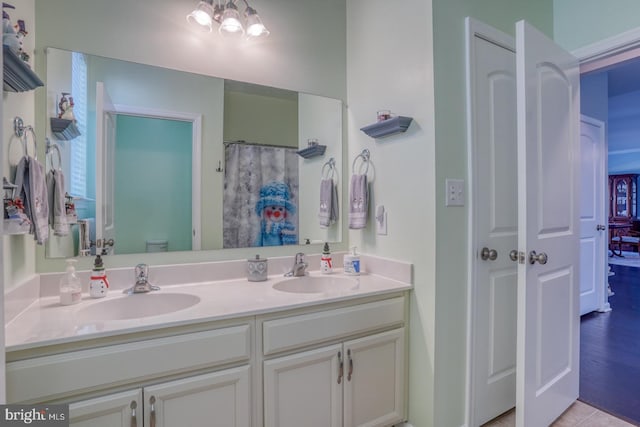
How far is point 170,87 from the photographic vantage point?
1.69 metres

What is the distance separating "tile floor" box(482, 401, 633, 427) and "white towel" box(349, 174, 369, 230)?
126 cm

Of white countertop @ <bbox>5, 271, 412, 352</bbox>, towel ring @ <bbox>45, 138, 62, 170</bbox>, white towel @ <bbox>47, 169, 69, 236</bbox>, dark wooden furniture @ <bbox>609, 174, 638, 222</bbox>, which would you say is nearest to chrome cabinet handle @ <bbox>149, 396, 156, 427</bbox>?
white countertop @ <bbox>5, 271, 412, 352</bbox>

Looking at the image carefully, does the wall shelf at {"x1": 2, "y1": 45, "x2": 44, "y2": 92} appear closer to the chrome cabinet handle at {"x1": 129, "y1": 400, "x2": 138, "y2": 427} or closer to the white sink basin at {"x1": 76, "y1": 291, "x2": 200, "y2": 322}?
the white sink basin at {"x1": 76, "y1": 291, "x2": 200, "y2": 322}

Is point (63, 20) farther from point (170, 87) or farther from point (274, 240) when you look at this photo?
point (274, 240)

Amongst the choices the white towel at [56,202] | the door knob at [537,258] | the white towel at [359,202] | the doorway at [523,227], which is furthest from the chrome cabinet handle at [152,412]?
Result: the door knob at [537,258]

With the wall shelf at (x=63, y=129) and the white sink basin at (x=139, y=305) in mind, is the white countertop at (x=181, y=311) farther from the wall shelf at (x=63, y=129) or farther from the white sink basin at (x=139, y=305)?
the wall shelf at (x=63, y=129)

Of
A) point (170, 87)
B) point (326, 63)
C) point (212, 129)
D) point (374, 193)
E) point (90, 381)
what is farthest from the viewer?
point (326, 63)

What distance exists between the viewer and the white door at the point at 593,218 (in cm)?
322

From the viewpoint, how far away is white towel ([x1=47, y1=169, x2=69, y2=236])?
4.55 ft

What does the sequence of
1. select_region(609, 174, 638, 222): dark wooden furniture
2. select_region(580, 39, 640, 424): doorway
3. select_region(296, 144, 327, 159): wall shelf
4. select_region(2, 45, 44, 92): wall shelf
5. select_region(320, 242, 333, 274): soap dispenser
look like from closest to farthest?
1. select_region(2, 45, 44, 92): wall shelf
2. select_region(580, 39, 640, 424): doorway
3. select_region(320, 242, 333, 274): soap dispenser
4. select_region(296, 144, 327, 159): wall shelf
5. select_region(609, 174, 638, 222): dark wooden furniture

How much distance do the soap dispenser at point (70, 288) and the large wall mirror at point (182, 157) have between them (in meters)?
0.16

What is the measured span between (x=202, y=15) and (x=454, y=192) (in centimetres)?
153

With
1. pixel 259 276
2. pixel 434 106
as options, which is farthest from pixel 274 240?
pixel 434 106

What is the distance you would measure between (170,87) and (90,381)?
1.34 metres
